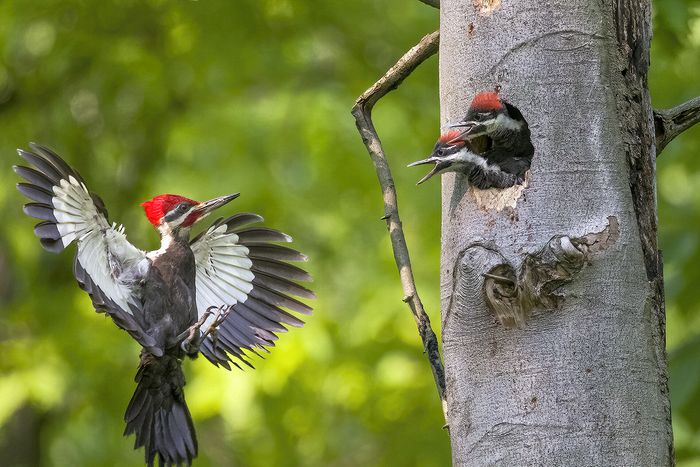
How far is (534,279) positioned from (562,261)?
0.21 feet

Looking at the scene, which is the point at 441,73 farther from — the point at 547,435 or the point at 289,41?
the point at 289,41

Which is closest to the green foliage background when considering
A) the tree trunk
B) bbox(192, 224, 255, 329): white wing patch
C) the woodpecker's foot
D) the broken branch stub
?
bbox(192, 224, 255, 329): white wing patch

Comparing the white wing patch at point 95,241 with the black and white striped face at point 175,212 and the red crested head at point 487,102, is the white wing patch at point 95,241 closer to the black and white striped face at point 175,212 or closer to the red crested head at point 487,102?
the black and white striped face at point 175,212

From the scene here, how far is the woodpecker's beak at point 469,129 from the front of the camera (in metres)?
1.89

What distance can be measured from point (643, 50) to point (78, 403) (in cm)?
563

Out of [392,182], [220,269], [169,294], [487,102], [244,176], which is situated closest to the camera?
[487,102]

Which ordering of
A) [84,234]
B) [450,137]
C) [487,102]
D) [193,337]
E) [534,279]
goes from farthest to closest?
[193,337] → [84,234] → [450,137] → [487,102] → [534,279]

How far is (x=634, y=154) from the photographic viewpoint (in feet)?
6.10

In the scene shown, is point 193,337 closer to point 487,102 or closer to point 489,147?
point 489,147

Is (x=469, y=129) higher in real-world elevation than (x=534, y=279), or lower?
higher

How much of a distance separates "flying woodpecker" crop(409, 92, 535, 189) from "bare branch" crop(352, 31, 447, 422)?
224 mm

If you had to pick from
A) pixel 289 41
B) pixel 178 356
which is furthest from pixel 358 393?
pixel 178 356

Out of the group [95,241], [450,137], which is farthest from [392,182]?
[95,241]

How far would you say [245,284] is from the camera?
9.82 feet
